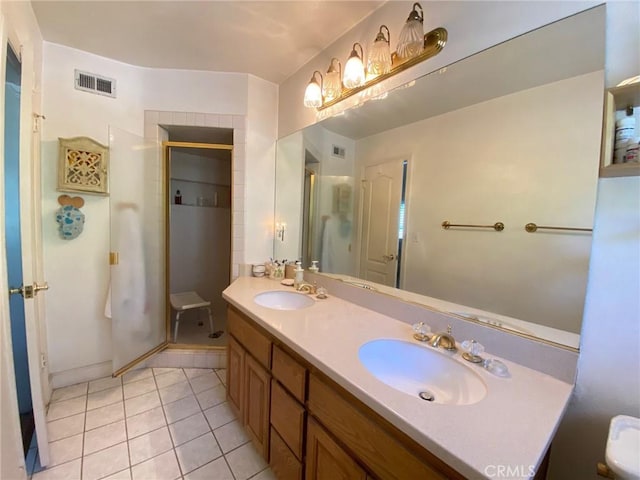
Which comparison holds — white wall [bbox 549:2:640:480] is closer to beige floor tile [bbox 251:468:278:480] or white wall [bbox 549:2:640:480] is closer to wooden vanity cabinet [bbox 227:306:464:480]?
wooden vanity cabinet [bbox 227:306:464:480]

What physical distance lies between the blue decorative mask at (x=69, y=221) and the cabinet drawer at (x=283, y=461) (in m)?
1.91

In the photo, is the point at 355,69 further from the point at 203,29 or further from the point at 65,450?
the point at 65,450

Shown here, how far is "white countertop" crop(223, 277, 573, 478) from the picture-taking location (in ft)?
1.83

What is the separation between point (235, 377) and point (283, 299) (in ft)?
1.79

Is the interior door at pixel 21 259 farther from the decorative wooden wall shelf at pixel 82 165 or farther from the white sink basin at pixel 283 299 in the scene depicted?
the white sink basin at pixel 283 299

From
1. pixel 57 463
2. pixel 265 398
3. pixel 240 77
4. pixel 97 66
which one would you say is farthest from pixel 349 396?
pixel 97 66

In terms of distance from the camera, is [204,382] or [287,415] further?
[204,382]

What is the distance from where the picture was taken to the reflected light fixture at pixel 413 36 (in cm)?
112

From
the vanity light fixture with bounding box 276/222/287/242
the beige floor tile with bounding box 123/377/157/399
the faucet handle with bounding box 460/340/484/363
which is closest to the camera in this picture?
the faucet handle with bounding box 460/340/484/363

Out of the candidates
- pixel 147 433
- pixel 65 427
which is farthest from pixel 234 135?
pixel 65 427

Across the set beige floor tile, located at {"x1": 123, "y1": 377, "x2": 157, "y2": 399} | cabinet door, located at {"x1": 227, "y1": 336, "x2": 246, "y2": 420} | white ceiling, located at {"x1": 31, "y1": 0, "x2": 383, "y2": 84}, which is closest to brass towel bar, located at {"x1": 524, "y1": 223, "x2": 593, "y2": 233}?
white ceiling, located at {"x1": 31, "y1": 0, "x2": 383, "y2": 84}

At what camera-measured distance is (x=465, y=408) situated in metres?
0.70

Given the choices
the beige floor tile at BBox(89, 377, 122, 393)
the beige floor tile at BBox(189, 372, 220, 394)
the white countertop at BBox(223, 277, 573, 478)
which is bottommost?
the beige floor tile at BBox(189, 372, 220, 394)

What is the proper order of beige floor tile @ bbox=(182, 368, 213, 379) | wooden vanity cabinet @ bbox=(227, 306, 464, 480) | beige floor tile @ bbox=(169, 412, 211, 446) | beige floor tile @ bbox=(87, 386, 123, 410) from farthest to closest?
beige floor tile @ bbox=(182, 368, 213, 379), beige floor tile @ bbox=(87, 386, 123, 410), beige floor tile @ bbox=(169, 412, 211, 446), wooden vanity cabinet @ bbox=(227, 306, 464, 480)
